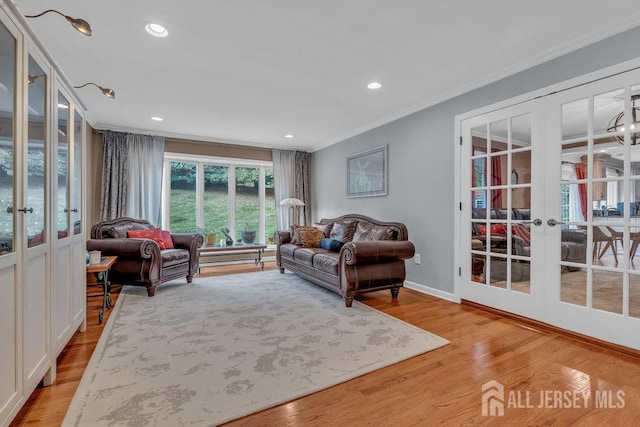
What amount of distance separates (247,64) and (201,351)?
239cm

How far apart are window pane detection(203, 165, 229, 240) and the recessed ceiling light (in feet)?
11.8

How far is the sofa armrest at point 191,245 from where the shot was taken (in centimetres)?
420

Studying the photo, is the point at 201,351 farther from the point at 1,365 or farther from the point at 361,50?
the point at 361,50

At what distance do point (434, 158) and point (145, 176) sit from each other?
14.4 feet

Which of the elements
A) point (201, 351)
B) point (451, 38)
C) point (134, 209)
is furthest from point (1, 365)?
point (134, 209)

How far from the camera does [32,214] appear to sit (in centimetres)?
→ 155

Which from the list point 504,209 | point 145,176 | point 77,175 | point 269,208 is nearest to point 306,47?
point 77,175

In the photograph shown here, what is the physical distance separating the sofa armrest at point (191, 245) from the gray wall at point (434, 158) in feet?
8.39

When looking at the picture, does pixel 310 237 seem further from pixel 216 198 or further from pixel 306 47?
pixel 306 47

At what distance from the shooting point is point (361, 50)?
8.26 feet

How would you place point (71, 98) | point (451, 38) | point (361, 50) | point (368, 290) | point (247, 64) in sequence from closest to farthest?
point (71, 98) < point (451, 38) < point (361, 50) < point (247, 64) < point (368, 290)

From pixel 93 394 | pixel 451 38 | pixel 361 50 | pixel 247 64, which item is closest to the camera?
pixel 93 394

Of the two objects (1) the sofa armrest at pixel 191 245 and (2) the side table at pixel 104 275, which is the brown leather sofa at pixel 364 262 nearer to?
(1) the sofa armrest at pixel 191 245

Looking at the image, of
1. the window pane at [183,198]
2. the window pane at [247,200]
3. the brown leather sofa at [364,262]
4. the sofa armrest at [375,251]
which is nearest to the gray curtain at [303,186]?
the window pane at [247,200]
